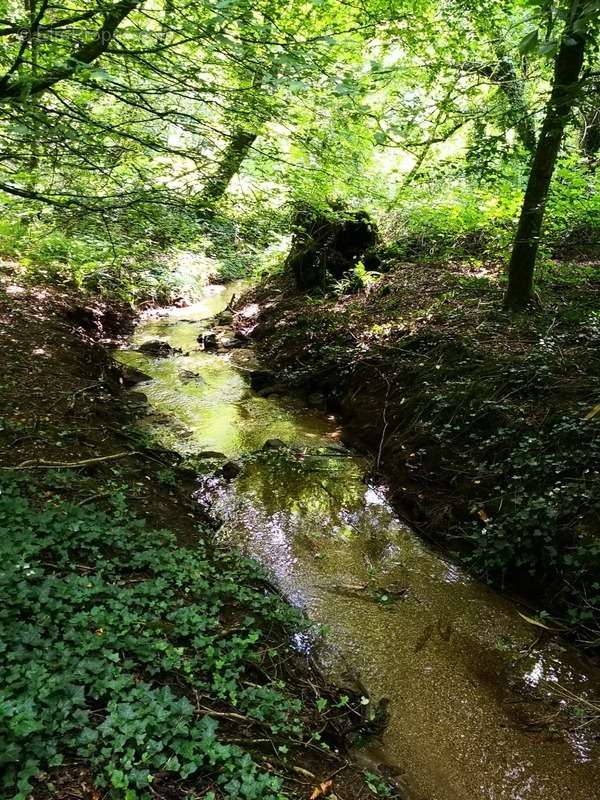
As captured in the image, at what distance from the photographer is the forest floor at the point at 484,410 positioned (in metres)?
4.48

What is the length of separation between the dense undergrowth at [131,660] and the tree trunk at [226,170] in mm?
3096

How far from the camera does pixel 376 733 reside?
339 cm

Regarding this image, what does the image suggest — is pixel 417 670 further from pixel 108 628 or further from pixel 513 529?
pixel 108 628

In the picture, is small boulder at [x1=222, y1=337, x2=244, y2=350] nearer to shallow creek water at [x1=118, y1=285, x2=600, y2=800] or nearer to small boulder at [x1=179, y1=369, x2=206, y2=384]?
small boulder at [x1=179, y1=369, x2=206, y2=384]

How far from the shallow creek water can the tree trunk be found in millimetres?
3495

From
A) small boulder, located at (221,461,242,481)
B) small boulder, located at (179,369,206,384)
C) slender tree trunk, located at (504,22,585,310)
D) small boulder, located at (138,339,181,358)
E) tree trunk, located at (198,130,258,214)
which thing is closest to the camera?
tree trunk, located at (198,130,258,214)

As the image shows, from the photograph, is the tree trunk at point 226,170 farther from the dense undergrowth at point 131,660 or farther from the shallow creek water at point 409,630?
the shallow creek water at point 409,630

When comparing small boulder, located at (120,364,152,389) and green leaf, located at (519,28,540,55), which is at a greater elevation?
green leaf, located at (519,28,540,55)

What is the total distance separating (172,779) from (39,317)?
8.87 m

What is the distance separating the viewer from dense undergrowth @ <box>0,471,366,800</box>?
2.28m

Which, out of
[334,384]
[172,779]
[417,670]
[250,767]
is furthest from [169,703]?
[334,384]

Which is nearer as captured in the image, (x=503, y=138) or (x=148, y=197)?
(x=148, y=197)

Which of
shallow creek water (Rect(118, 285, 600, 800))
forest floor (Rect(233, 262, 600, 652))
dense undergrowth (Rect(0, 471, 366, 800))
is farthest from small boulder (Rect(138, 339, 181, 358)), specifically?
dense undergrowth (Rect(0, 471, 366, 800))

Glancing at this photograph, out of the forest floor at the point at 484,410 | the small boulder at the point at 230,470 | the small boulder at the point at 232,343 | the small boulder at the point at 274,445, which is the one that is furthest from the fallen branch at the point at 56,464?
the small boulder at the point at 232,343
